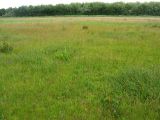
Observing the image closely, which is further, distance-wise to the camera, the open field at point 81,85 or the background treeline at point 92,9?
the background treeline at point 92,9

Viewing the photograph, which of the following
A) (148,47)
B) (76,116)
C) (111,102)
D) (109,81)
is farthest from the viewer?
(148,47)

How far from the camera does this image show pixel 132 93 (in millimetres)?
8758

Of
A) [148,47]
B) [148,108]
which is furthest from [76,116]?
[148,47]

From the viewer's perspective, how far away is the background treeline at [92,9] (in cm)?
6971

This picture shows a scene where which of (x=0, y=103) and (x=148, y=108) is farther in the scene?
(x=0, y=103)

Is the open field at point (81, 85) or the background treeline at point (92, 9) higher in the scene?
the open field at point (81, 85)

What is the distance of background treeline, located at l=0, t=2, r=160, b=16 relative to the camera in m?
69.7

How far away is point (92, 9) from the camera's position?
73.4m

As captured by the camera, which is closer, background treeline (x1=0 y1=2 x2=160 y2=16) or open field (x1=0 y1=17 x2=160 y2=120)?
open field (x1=0 y1=17 x2=160 y2=120)

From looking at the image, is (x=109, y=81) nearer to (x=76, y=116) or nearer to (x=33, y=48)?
(x=76, y=116)

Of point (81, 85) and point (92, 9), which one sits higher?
point (81, 85)

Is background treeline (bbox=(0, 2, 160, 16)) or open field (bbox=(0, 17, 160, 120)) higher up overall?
open field (bbox=(0, 17, 160, 120))

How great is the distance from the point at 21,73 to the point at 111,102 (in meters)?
4.22

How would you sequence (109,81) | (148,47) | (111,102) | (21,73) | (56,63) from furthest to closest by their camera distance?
(148,47)
(56,63)
(21,73)
(109,81)
(111,102)
